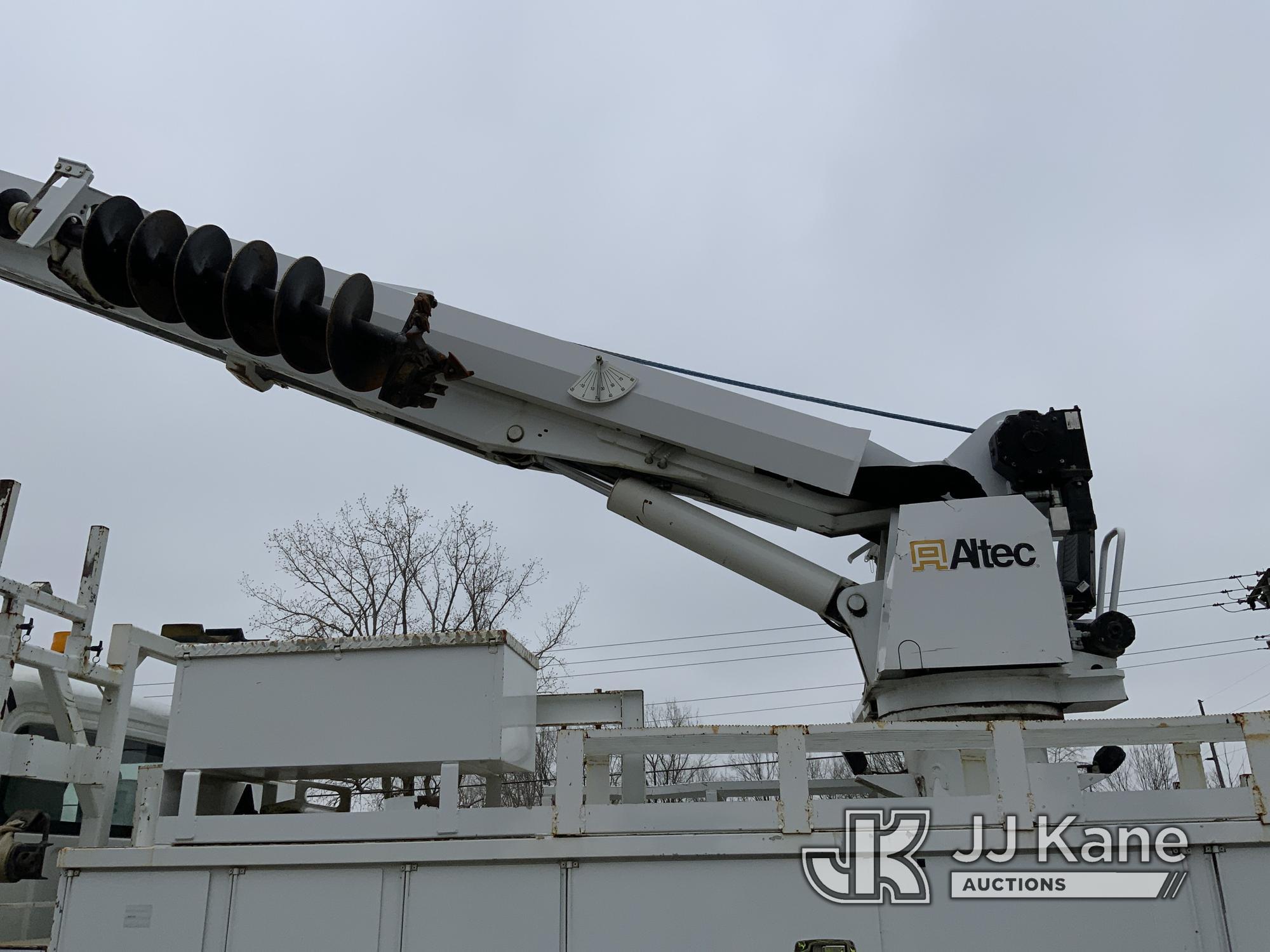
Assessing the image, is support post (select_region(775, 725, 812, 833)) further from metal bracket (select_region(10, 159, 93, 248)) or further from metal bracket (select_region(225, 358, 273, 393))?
metal bracket (select_region(10, 159, 93, 248))

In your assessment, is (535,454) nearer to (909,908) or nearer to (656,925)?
(656,925)

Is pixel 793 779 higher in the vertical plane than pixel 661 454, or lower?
lower

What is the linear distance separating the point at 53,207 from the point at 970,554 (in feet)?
19.3

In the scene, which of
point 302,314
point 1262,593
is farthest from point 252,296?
point 1262,593

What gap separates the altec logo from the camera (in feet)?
16.8

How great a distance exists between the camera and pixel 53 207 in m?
6.05

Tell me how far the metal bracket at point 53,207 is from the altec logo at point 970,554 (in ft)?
18.1

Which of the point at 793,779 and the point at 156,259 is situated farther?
the point at 156,259

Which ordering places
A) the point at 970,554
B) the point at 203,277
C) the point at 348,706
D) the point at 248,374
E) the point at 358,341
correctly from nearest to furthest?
the point at 348,706 < the point at 970,554 < the point at 358,341 < the point at 203,277 < the point at 248,374

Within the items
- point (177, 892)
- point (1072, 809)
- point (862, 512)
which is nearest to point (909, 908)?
point (1072, 809)

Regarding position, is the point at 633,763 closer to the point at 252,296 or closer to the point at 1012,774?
the point at 1012,774

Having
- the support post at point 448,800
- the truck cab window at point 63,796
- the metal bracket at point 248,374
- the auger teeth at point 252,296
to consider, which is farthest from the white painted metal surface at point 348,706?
the metal bracket at point 248,374

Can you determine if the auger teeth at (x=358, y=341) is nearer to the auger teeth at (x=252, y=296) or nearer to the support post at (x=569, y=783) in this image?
the auger teeth at (x=252, y=296)

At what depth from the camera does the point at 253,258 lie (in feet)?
18.9
